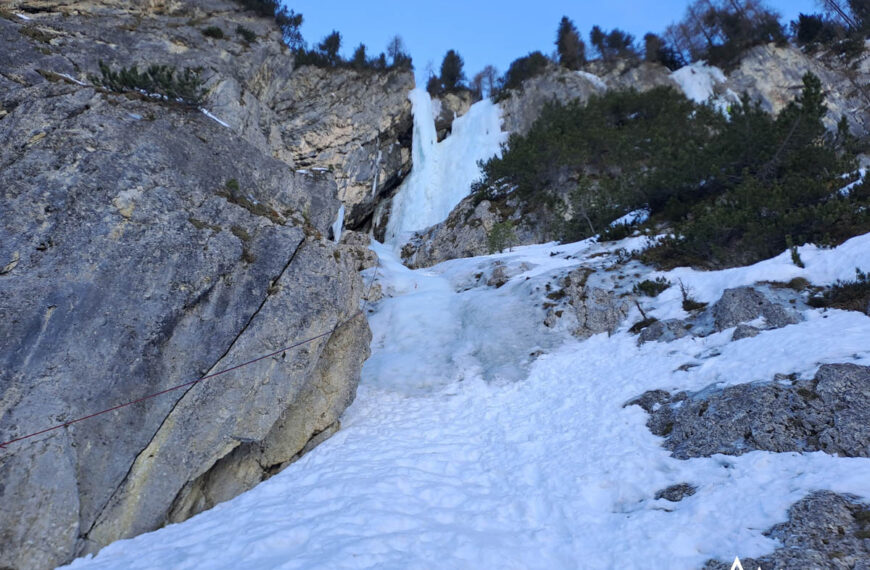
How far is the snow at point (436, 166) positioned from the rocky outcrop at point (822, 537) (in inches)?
1268

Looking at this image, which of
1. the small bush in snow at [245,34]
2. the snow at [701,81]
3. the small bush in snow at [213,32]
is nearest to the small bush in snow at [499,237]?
the small bush in snow at [245,34]

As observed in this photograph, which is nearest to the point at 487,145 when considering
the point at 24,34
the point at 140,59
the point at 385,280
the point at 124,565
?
the point at 385,280

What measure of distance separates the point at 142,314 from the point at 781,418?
9612 millimetres

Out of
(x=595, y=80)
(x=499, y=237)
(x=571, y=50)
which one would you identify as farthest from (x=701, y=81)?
(x=499, y=237)

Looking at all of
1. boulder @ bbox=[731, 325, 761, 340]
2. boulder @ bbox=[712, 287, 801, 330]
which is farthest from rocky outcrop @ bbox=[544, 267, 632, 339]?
boulder @ bbox=[731, 325, 761, 340]

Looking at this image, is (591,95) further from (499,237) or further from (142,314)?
(142,314)

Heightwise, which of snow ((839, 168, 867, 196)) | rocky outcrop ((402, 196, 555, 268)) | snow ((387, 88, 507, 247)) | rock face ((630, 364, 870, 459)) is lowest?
rock face ((630, 364, 870, 459))

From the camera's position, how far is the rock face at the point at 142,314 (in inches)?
215

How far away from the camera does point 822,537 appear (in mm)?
3947

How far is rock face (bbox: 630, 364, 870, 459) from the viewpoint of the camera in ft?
17.4

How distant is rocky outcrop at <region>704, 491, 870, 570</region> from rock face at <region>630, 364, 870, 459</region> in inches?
48.5

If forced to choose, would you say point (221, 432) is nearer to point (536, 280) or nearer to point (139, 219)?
point (139, 219)

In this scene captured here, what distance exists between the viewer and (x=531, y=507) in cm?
591

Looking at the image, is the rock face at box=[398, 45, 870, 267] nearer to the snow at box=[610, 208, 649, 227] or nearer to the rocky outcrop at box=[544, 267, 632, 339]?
the snow at box=[610, 208, 649, 227]
